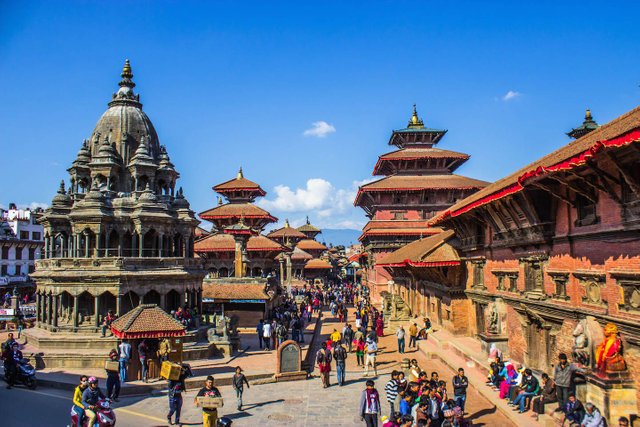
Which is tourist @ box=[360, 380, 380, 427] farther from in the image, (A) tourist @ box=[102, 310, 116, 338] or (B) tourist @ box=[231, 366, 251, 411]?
(A) tourist @ box=[102, 310, 116, 338]

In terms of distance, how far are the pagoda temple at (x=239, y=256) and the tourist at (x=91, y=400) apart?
18639 mm

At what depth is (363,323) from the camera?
2948 centimetres

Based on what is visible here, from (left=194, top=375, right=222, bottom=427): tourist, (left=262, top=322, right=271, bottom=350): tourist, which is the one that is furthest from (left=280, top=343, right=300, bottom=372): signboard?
(left=194, top=375, right=222, bottom=427): tourist

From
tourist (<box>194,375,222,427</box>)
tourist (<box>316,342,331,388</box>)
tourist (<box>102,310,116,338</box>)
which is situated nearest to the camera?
tourist (<box>194,375,222,427</box>)

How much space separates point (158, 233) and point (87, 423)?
15.8 metres

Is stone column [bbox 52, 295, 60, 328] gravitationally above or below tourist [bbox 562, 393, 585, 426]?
above

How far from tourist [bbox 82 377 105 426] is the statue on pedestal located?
36.3 feet

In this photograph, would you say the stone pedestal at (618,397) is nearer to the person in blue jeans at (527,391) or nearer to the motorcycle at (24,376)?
the person in blue jeans at (527,391)

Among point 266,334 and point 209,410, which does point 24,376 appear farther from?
point 266,334

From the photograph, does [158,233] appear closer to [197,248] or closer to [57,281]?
[57,281]

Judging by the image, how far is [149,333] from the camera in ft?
57.7

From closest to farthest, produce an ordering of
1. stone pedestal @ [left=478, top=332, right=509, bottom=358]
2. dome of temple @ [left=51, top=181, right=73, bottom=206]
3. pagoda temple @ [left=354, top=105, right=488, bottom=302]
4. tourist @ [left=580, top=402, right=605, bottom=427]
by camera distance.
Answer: tourist @ [left=580, top=402, right=605, bottom=427]
stone pedestal @ [left=478, top=332, right=509, bottom=358]
dome of temple @ [left=51, top=181, right=73, bottom=206]
pagoda temple @ [left=354, top=105, right=488, bottom=302]

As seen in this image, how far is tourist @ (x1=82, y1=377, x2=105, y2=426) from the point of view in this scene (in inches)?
438

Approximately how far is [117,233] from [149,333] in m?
10.1
